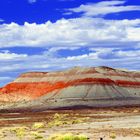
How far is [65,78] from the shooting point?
7707 inches

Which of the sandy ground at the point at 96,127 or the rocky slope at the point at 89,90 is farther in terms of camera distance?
the rocky slope at the point at 89,90

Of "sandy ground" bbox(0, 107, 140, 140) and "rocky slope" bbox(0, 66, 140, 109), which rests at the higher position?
"rocky slope" bbox(0, 66, 140, 109)

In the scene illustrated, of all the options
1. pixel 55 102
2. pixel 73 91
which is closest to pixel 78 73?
pixel 73 91

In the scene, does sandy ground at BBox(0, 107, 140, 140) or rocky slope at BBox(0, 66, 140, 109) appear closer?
sandy ground at BBox(0, 107, 140, 140)

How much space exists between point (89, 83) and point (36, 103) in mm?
22101

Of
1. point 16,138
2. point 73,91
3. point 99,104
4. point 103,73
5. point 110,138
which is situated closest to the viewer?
point 110,138

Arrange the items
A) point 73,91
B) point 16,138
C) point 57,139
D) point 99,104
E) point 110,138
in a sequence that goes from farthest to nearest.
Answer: point 73,91 < point 99,104 < point 16,138 < point 110,138 < point 57,139

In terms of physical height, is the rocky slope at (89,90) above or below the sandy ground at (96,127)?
above

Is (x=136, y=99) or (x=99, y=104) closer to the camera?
(x=99, y=104)

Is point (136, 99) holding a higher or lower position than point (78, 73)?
lower

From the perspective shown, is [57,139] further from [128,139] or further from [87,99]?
[87,99]

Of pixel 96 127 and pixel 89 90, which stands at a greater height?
pixel 89 90

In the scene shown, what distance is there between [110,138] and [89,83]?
139710mm

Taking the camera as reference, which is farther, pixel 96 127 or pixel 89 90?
pixel 89 90
